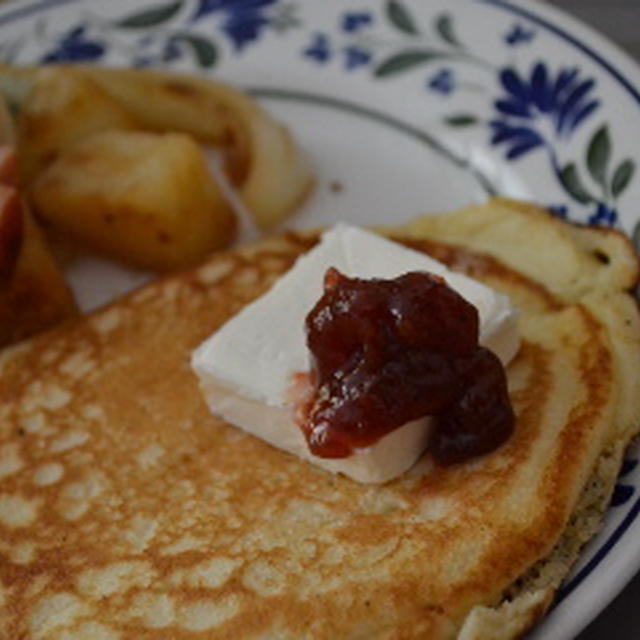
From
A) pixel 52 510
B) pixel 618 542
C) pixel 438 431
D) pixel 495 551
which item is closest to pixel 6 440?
pixel 52 510

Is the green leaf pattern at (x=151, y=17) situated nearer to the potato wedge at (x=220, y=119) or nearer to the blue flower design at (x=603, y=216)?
the potato wedge at (x=220, y=119)

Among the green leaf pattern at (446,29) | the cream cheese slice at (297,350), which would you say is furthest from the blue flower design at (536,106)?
the cream cheese slice at (297,350)

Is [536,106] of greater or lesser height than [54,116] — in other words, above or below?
above

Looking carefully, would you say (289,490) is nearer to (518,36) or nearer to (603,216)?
(603,216)

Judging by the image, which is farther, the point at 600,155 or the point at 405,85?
the point at 405,85

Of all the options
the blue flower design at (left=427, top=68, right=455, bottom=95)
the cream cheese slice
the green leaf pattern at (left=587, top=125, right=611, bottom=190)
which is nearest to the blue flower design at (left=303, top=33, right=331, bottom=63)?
the blue flower design at (left=427, top=68, right=455, bottom=95)

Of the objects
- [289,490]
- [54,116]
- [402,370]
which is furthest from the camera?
[54,116]

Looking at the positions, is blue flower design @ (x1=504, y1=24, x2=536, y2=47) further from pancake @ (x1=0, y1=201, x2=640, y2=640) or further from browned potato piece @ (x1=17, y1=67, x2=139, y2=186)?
browned potato piece @ (x1=17, y1=67, x2=139, y2=186)

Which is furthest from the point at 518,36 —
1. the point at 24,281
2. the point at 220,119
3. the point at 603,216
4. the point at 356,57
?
the point at 24,281
